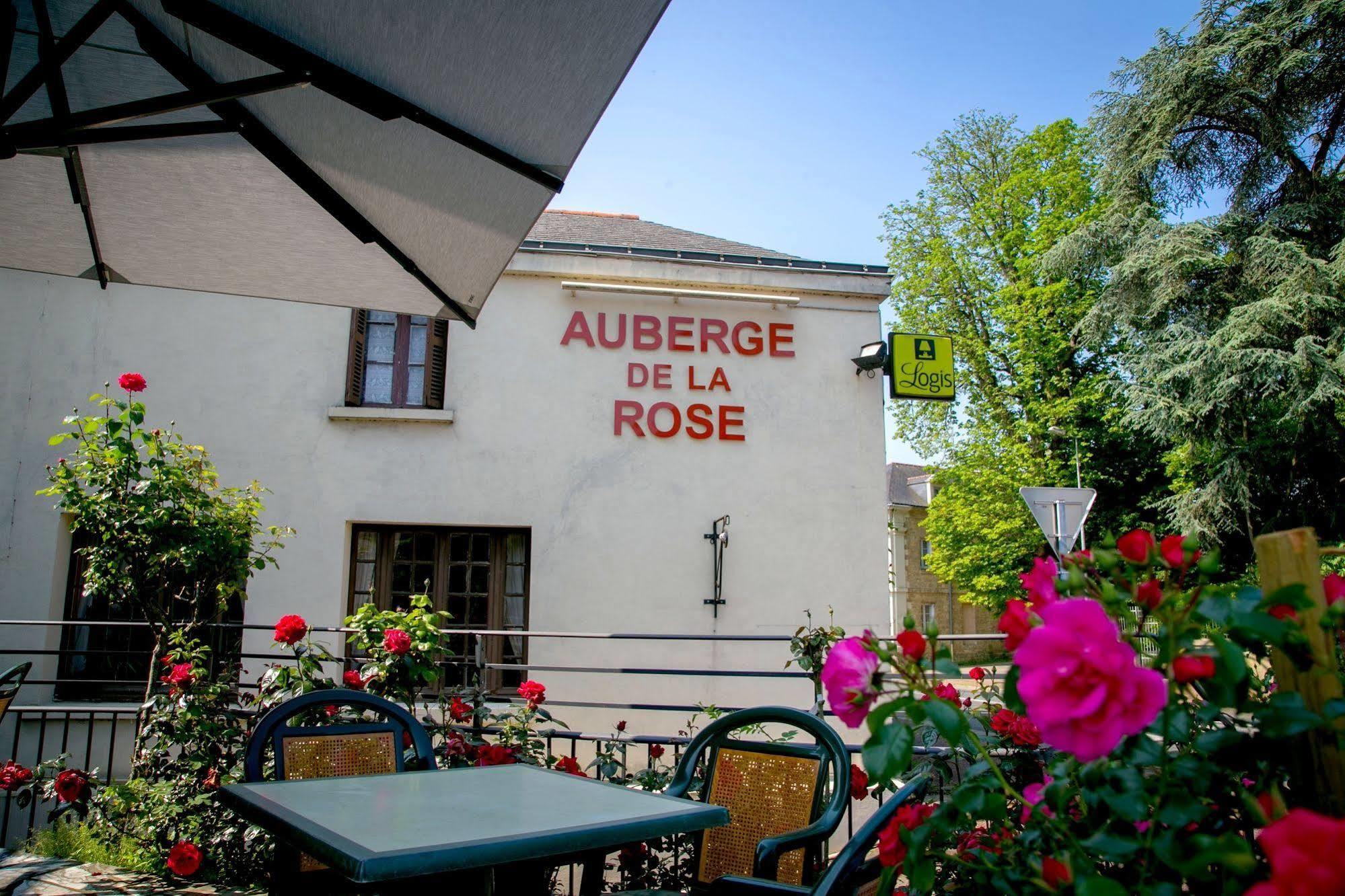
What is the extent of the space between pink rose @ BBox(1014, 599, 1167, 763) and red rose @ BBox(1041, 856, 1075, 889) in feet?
0.63

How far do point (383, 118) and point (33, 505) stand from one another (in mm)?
7578

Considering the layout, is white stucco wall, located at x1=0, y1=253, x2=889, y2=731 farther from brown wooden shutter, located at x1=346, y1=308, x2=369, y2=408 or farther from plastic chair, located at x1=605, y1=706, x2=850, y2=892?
plastic chair, located at x1=605, y1=706, x2=850, y2=892

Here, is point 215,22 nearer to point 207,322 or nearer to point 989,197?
point 207,322

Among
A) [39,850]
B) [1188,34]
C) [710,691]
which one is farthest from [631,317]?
[1188,34]

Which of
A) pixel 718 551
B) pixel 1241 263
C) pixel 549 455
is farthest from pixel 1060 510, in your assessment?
pixel 1241 263

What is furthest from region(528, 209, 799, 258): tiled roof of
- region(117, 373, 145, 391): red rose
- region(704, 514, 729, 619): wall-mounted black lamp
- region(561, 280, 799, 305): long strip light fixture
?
region(117, 373, 145, 391): red rose

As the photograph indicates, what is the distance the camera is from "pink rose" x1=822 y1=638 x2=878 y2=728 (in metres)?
1.17

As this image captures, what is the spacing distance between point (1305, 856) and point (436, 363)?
8655 millimetres

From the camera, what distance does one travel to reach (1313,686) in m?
1.06

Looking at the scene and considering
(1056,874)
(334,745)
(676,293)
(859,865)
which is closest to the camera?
(1056,874)

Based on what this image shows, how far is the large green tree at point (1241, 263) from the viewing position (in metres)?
13.5

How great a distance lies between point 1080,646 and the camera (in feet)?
3.03

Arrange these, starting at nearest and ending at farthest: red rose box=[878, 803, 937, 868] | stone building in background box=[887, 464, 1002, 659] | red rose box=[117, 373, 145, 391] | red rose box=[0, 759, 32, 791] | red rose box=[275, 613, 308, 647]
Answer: red rose box=[878, 803, 937, 868], red rose box=[275, 613, 308, 647], red rose box=[0, 759, 32, 791], red rose box=[117, 373, 145, 391], stone building in background box=[887, 464, 1002, 659]

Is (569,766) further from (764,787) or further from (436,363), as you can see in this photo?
(436,363)
